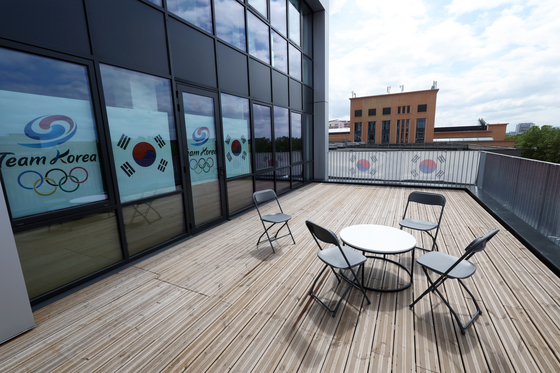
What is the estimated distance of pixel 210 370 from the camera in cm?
165

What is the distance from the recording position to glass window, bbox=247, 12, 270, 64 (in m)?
5.48

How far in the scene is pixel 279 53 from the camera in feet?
22.2

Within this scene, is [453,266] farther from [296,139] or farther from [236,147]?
[296,139]

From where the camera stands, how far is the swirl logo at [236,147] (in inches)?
200

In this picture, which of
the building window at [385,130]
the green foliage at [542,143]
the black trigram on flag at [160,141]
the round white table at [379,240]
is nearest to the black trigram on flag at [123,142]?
the black trigram on flag at [160,141]

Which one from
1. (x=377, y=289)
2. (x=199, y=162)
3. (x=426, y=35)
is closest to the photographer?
(x=377, y=289)

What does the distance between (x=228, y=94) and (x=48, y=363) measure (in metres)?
4.60

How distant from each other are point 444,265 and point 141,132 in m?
3.97

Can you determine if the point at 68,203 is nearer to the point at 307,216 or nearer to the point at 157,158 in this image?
the point at 157,158

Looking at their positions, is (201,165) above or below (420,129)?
below

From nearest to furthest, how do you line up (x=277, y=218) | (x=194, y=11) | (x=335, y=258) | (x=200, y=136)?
(x=335, y=258), (x=277, y=218), (x=194, y=11), (x=200, y=136)

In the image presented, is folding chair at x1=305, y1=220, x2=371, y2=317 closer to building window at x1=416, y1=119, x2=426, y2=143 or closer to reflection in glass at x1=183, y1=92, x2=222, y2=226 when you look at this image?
reflection in glass at x1=183, y1=92, x2=222, y2=226

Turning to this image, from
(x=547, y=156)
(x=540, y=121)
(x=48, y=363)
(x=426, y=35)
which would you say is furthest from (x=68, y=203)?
(x=540, y=121)

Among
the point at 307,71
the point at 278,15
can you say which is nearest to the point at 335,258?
the point at 278,15
